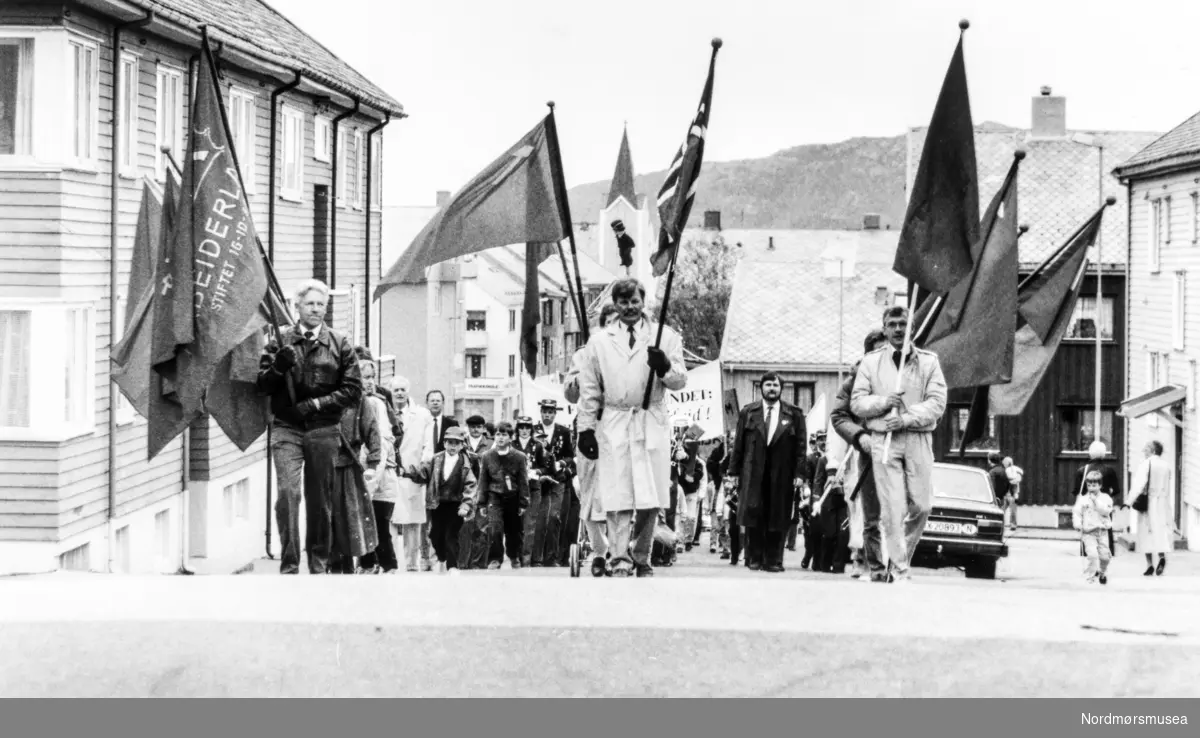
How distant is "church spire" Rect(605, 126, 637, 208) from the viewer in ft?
59.6

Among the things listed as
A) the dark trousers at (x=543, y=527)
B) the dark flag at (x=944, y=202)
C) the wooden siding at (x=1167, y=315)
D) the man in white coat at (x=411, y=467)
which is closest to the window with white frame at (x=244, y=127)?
the dark trousers at (x=543, y=527)

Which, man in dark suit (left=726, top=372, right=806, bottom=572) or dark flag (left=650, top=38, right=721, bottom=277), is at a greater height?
dark flag (left=650, top=38, right=721, bottom=277)

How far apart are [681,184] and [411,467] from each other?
5539 millimetres

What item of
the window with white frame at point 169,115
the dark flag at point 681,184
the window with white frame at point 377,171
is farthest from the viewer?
the window with white frame at point 377,171

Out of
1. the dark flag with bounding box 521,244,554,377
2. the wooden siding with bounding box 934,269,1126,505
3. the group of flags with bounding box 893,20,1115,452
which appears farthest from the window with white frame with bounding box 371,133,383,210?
the group of flags with bounding box 893,20,1115,452

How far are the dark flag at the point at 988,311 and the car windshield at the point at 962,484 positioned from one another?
9.59 metres

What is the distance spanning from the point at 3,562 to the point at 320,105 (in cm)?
1619

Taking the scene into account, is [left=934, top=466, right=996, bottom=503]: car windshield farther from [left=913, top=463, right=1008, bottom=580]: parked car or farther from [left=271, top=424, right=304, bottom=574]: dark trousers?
[left=271, top=424, right=304, bottom=574]: dark trousers

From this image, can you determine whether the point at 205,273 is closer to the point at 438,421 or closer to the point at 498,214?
the point at 498,214

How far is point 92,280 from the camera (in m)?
24.2

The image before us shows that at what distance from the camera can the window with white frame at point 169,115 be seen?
26.8 metres

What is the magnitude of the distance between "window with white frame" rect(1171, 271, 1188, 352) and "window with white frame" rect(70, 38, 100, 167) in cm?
2785

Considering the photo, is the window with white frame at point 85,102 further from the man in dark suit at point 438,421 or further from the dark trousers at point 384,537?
the dark trousers at point 384,537

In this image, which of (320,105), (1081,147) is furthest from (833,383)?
(320,105)
